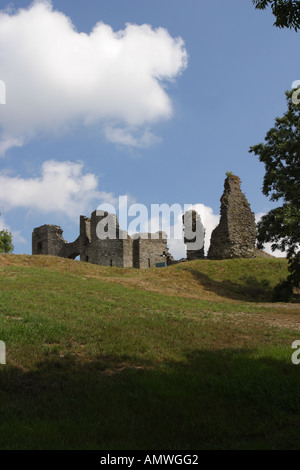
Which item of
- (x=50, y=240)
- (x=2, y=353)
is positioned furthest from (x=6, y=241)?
(x=2, y=353)

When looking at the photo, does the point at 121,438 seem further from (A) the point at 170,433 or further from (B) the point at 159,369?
(B) the point at 159,369

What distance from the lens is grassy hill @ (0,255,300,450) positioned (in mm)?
5589

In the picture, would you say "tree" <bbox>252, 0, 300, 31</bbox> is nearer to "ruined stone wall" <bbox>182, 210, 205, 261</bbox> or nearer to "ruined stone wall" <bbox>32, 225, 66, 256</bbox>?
"ruined stone wall" <bbox>182, 210, 205, 261</bbox>

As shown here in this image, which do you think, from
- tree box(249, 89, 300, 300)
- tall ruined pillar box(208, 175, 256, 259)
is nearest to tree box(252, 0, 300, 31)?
tree box(249, 89, 300, 300)

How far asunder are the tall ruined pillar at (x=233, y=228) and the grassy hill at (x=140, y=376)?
19.6m

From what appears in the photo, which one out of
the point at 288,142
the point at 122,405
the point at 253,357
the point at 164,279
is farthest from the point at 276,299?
the point at 122,405

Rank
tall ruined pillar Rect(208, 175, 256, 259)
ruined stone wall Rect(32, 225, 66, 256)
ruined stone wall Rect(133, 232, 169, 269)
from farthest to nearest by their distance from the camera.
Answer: ruined stone wall Rect(32, 225, 66, 256) → ruined stone wall Rect(133, 232, 169, 269) → tall ruined pillar Rect(208, 175, 256, 259)

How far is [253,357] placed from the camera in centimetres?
911

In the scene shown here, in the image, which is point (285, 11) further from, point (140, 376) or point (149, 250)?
point (149, 250)

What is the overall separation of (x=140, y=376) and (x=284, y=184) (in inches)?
806

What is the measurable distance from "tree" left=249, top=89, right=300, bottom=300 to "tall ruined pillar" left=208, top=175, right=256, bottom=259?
8.63 meters

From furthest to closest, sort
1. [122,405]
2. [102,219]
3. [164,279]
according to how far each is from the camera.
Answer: [102,219]
[164,279]
[122,405]

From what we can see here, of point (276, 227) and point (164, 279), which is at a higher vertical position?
point (276, 227)
